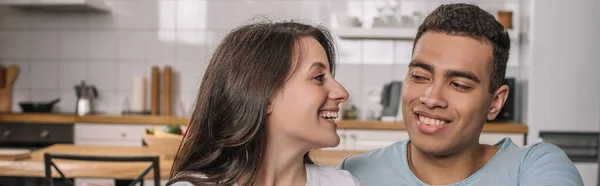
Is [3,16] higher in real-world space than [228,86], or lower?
higher

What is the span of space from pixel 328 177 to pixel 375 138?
2569 millimetres

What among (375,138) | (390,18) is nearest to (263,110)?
(375,138)

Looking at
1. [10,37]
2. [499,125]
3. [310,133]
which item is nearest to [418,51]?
[310,133]

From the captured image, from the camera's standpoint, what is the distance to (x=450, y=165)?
1.58 m

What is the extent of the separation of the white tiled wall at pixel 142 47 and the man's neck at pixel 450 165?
3012mm

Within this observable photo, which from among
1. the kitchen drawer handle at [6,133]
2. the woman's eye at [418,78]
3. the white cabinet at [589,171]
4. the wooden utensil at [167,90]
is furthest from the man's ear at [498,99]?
the kitchen drawer handle at [6,133]

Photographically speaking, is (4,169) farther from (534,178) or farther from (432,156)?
(534,178)

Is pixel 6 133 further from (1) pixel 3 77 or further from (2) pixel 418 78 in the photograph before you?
(2) pixel 418 78

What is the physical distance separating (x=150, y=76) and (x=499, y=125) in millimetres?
2541

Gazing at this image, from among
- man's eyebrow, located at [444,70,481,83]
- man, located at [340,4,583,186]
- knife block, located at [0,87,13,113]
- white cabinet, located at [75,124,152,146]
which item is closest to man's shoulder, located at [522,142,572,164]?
man, located at [340,4,583,186]

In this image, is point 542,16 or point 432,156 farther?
point 542,16

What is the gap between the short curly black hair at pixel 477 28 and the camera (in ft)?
5.05

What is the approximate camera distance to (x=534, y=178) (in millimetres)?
1330

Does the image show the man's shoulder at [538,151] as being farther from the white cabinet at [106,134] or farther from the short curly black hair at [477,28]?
the white cabinet at [106,134]
